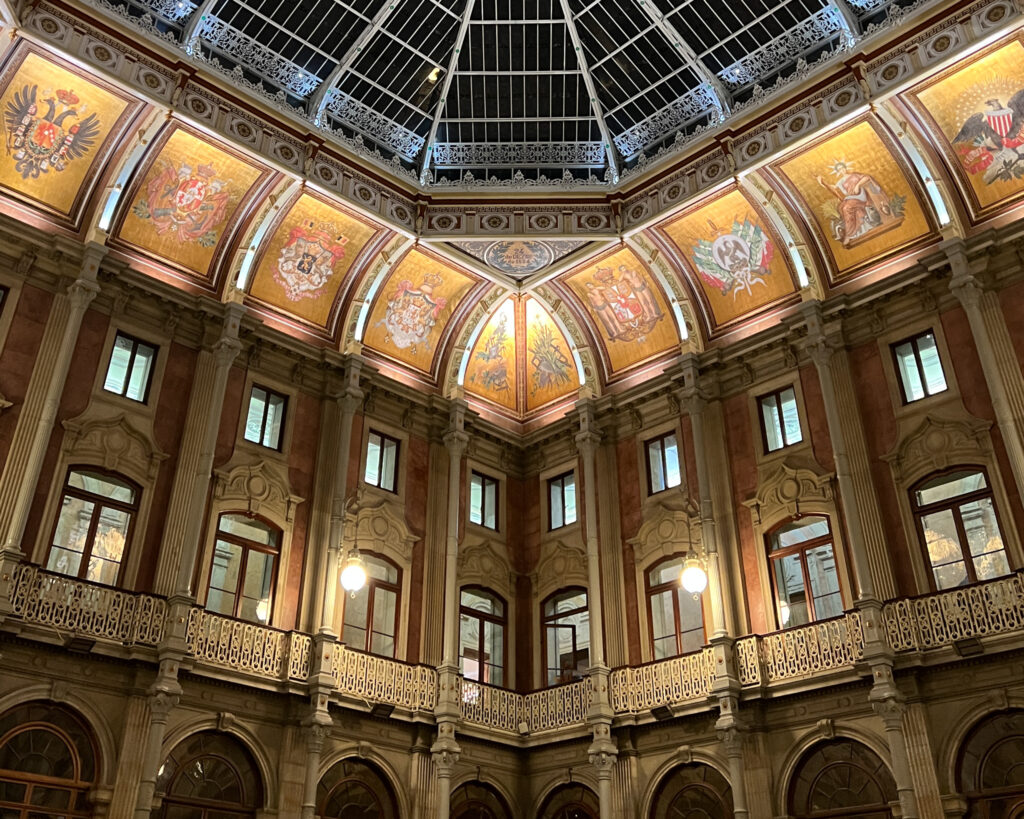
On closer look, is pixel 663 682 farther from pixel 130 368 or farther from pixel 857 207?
pixel 130 368

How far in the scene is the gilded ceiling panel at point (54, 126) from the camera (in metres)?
15.3

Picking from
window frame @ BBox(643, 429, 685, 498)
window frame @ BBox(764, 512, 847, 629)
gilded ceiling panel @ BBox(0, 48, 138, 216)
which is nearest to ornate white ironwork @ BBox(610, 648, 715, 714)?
window frame @ BBox(764, 512, 847, 629)

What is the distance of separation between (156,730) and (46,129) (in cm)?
1011

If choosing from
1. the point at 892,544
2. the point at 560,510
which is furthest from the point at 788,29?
the point at 560,510

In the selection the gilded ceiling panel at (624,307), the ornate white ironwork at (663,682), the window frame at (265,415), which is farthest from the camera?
the gilded ceiling panel at (624,307)

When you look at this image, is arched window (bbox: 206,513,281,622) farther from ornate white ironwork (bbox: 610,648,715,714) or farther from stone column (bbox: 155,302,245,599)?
ornate white ironwork (bbox: 610,648,715,714)

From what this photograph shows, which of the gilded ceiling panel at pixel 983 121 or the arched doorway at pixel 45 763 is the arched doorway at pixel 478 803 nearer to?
the arched doorway at pixel 45 763

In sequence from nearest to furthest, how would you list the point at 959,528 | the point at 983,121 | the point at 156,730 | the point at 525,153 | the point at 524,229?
the point at 156,730 < the point at 959,528 < the point at 983,121 < the point at 525,153 < the point at 524,229

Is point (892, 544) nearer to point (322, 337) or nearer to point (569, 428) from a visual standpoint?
A: point (569, 428)

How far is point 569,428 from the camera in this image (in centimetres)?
2103


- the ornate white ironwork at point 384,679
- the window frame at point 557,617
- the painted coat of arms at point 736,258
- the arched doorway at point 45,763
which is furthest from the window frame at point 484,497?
the arched doorway at point 45,763

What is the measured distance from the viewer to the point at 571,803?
17.5 metres

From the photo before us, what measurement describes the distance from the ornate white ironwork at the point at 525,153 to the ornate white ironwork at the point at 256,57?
9.61ft

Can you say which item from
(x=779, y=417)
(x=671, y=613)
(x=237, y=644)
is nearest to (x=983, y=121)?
(x=779, y=417)
